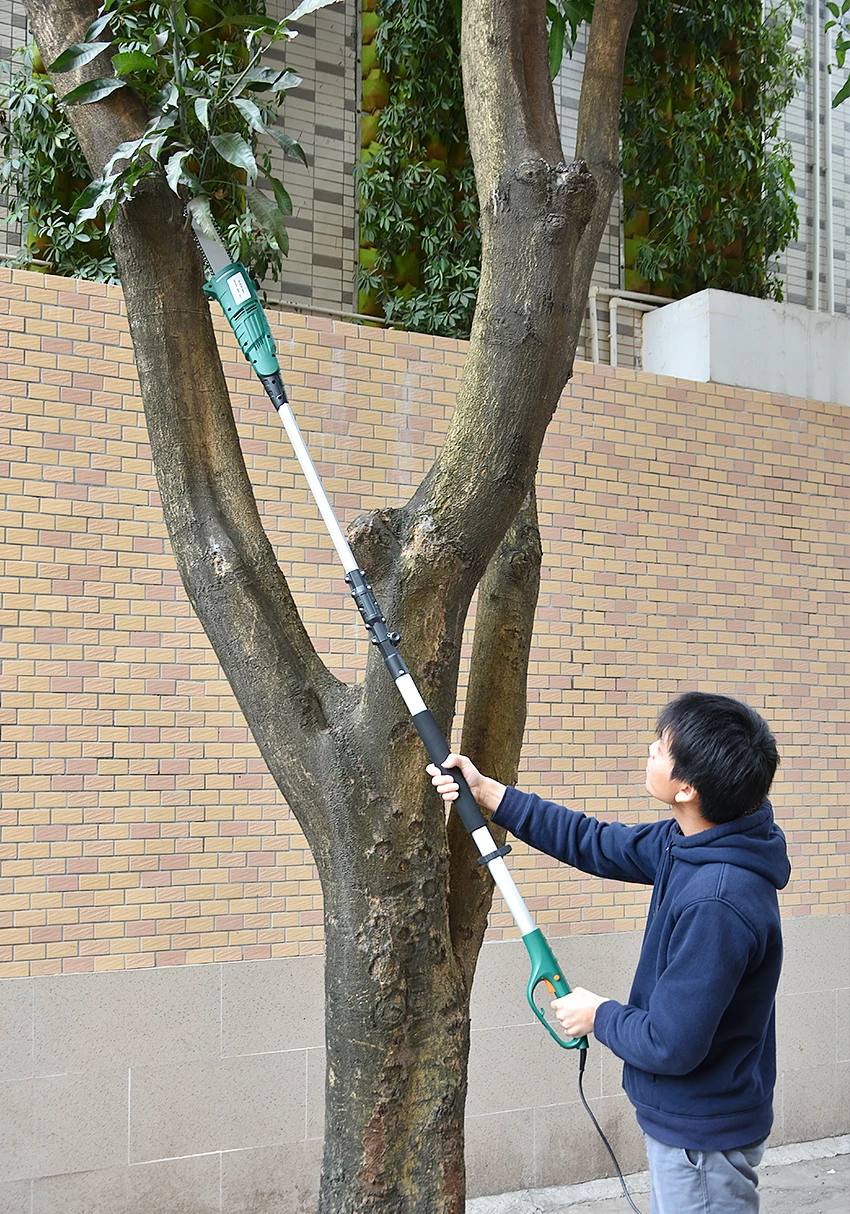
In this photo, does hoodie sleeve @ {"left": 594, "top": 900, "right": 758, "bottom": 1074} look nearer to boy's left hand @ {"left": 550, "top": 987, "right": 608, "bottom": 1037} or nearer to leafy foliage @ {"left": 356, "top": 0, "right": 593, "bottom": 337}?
boy's left hand @ {"left": 550, "top": 987, "right": 608, "bottom": 1037}

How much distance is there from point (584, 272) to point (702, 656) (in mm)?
3192

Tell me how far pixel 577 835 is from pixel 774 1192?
151 inches

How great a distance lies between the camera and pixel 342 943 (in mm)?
2623

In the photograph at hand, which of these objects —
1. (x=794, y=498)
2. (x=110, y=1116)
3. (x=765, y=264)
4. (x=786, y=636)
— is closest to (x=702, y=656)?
(x=786, y=636)

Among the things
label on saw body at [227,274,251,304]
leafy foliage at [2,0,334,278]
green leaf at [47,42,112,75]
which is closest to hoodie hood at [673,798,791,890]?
label on saw body at [227,274,251,304]

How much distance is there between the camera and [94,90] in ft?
8.93

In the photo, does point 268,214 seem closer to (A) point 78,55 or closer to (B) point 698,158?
(A) point 78,55

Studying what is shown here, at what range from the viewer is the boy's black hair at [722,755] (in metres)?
2.38

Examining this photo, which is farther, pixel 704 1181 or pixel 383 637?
pixel 383 637

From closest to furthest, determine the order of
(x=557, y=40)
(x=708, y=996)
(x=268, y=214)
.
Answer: (x=708, y=996) → (x=268, y=214) → (x=557, y=40)

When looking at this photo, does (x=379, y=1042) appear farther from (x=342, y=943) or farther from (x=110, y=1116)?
(x=110, y=1116)

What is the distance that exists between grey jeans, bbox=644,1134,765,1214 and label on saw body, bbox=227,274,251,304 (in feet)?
6.39

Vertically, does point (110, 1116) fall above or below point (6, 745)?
below

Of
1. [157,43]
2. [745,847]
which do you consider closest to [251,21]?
[157,43]
